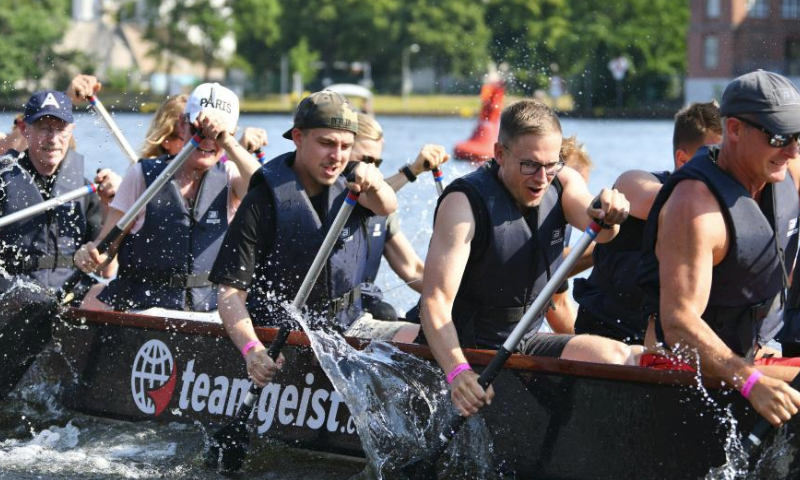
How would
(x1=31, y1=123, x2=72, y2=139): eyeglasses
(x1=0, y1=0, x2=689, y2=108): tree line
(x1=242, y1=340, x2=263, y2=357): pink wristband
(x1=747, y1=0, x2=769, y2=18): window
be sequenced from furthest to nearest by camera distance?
1. (x1=0, y1=0, x2=689, y2=108): tree line
2. (x1=747, y1=0, x2=769, y2=18): window
3. (x1=31, y1=123, x2=72, y2=139): eyeglasses
4. (x1=242, y1=340, x2=263, y2=357): pink wristband

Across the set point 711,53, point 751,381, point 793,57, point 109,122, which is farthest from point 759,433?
point 711,53

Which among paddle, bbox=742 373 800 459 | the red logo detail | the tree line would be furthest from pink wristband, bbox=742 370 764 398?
the tree line

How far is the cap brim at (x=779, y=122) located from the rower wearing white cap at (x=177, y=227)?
9.12 feet

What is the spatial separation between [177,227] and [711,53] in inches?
1863

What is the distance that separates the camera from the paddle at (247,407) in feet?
16.1

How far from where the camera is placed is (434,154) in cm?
583

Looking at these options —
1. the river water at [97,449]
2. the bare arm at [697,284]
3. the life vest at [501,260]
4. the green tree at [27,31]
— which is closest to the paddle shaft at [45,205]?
the river water at [97,449]

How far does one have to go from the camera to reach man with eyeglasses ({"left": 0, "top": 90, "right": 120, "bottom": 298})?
6.62 meters

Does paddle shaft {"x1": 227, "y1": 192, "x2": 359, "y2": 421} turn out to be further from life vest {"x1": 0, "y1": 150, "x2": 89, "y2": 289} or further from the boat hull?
life vest {"x1": 0, "y1": 150, "x2": 89, "y2": 289}

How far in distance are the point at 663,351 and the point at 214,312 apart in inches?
106

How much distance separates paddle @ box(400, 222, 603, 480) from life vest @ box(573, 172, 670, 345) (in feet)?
1.75

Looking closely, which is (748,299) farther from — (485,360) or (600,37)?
(600,37)

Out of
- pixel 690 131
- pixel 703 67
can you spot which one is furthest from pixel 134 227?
pixel 703 67

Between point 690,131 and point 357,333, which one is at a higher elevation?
point 690,131
